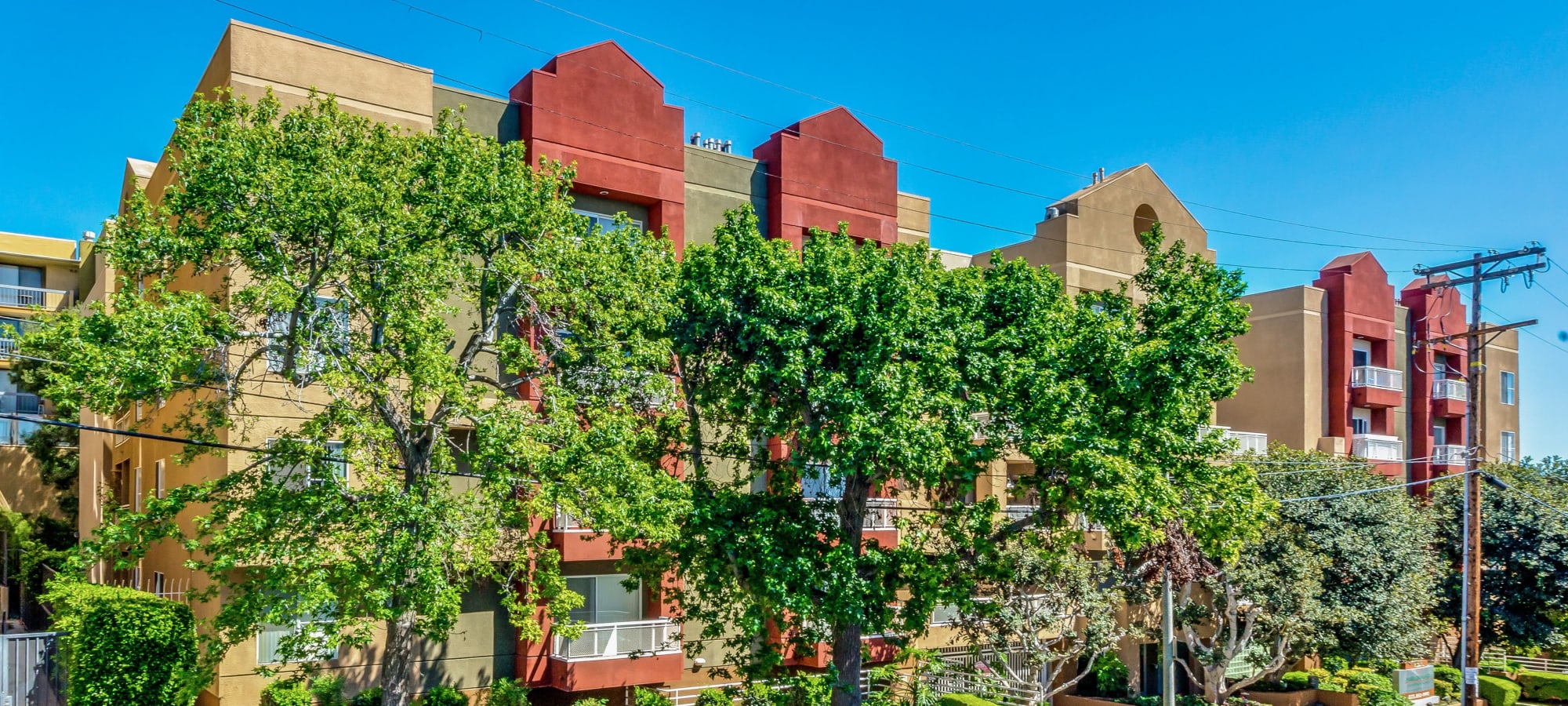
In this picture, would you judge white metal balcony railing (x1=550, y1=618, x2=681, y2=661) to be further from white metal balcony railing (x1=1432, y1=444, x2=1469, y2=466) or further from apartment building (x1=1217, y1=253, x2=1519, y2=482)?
white metal balcony railing (x1=1432, y1=444, x2=1469, y2=466)

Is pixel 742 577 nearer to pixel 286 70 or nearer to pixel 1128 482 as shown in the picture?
pixel 1128 482

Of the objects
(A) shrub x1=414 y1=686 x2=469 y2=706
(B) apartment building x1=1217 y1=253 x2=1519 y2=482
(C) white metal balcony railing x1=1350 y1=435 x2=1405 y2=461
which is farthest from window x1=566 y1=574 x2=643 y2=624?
(C) white metal balcony railing x1=1350 y1=435 x2=1405 y2=461

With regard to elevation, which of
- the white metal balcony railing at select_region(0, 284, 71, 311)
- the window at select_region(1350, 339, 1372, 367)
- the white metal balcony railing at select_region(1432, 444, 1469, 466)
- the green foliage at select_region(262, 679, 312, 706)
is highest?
the white metal balcony railing at select_region(0, 284, 71, 311)

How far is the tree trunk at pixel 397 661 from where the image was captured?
17.0 meters

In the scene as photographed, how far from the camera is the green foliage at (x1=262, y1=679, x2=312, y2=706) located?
17547mm

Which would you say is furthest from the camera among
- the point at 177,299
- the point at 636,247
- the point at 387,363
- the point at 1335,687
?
the point at 1335,687

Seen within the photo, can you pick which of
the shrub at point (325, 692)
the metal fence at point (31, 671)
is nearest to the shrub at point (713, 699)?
the shrub at point (325, 692)

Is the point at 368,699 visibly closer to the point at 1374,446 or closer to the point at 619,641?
the point at 619,641

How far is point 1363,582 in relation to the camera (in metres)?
30.2

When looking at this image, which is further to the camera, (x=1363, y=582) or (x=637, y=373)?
(x=1363, y=582)

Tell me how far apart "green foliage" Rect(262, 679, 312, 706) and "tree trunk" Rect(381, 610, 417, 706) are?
1.29 meters

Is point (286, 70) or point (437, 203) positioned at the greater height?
point (286, 70)

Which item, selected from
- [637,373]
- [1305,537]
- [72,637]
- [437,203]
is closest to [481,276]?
[437,203]

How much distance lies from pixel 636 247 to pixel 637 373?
2.41 metres
